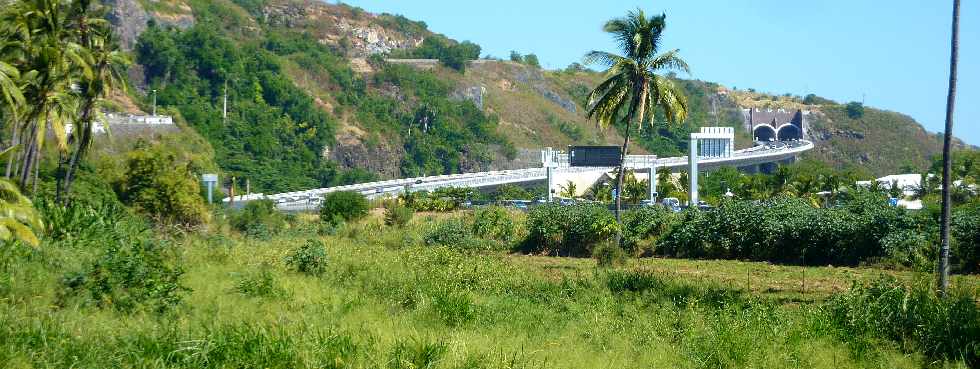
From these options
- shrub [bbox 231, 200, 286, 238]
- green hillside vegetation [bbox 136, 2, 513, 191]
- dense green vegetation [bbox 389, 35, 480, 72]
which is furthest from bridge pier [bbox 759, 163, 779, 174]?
shrub [bbox 231, 200, 286, 238]

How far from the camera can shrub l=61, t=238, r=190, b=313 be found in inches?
622

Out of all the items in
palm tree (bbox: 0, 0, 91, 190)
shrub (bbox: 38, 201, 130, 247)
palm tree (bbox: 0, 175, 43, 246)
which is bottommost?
shrub (bbox: 38, 201, 130, 247)

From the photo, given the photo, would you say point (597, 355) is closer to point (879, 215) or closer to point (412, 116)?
point (879, 215)

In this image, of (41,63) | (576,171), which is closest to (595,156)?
(576,171)

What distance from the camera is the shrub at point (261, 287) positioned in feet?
59.3

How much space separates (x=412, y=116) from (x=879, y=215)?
98034 mm

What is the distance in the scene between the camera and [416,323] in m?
16.2

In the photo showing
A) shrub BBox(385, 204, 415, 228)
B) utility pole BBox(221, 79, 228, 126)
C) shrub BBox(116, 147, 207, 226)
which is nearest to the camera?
shrub BBox(116, 147, 207, 226)

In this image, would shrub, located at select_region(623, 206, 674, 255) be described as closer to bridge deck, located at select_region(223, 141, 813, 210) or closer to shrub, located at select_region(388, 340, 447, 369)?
shrub, located at select_region(388, 340, 447, 369)

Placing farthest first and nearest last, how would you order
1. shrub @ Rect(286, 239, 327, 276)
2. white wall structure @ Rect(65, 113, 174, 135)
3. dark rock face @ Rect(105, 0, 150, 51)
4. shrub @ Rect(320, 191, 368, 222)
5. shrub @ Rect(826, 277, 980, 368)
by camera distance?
dark rock face @ Rect(105, 0, 150, 51) → white wall structure @ Rect(65, 113, 174, 135) → shrub @ Rect(320, 191, 368, 222) → shrub @ Rect(286, 239, 327, 276) → shrub @ Rect(826, 277, 980, 368)

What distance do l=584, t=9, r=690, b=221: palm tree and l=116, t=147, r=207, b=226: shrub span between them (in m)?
18.2

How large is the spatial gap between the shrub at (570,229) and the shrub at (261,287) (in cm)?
1822

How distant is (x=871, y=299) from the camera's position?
15984 mm

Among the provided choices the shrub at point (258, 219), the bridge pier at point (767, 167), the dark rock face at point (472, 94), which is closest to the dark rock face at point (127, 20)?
the dark rock face at point (472, 94)
